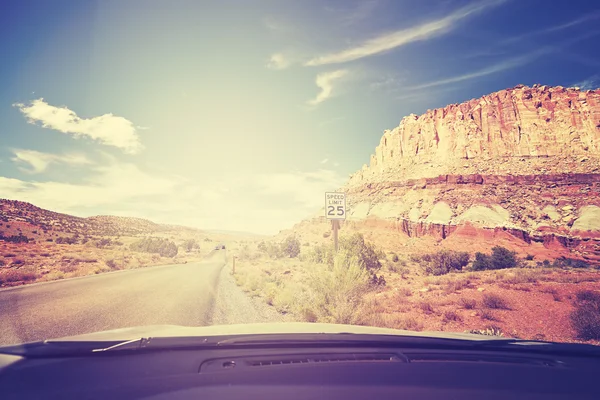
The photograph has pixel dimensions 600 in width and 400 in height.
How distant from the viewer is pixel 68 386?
1746 mm

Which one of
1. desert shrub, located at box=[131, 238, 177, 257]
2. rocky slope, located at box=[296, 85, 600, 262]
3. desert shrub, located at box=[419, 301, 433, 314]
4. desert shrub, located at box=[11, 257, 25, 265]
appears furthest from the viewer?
rocky slope, located at box=[296, 85, 600, 262]

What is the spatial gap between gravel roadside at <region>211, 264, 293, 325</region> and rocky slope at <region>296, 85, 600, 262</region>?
165 feet

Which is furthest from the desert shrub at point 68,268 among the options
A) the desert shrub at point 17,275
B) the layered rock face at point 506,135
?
the layered rock face at point 506,135

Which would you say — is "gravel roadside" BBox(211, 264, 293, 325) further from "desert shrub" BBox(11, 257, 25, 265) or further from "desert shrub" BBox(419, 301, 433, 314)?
"desert shrub" BBox(11, 257, 25, 265)

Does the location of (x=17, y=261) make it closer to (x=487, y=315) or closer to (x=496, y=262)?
(x=487, y=315)

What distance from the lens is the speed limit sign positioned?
10451 mm

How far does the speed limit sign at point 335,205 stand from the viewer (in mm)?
10451

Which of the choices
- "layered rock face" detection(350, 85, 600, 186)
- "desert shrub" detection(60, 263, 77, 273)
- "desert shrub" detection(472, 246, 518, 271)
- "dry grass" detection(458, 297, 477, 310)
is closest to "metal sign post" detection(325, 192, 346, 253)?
"dry grass" detection(458, 297, 477, 310)

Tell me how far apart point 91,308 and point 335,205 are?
9.04 meters

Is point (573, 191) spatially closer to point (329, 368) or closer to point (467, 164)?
point (467, 164)

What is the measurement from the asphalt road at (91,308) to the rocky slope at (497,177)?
173 ft

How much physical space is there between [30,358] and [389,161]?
352ft

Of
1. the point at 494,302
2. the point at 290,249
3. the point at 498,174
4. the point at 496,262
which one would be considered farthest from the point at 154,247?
the point at 498,174

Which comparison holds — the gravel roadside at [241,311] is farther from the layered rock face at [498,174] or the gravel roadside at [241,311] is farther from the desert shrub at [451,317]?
the layered rock face at [498,174]
